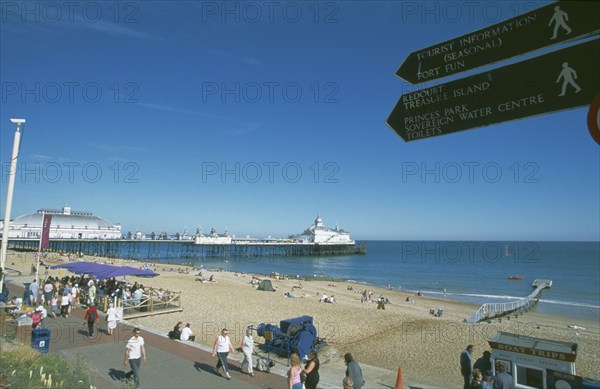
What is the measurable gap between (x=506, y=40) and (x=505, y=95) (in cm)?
41

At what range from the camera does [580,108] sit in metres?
2.49

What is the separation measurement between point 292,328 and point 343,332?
19.8ft

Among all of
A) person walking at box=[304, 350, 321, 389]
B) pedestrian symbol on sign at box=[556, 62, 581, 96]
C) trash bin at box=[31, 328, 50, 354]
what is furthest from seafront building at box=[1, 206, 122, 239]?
pedestrian symbol on sign at box=[556, 62, 581, 96]

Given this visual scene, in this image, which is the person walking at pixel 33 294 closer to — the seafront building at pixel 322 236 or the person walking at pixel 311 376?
the person walking at pixel 311 376

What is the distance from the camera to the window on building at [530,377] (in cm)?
714

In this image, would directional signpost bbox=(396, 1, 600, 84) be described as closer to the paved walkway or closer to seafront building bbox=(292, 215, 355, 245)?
the paved walkway

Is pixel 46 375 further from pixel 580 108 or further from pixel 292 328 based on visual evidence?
pixel 580 108

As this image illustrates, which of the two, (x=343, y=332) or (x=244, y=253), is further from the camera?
(x=244, y=253)

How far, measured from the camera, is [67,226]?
351 ft

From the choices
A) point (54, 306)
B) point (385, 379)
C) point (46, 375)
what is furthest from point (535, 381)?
point (54, 306)

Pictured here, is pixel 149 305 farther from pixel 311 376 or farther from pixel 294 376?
pixel 294 376

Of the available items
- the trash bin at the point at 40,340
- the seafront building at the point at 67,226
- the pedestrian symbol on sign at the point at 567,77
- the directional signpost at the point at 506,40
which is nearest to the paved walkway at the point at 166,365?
the trash bin at the point at 40,340

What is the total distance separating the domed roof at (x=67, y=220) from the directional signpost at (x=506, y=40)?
387 feet

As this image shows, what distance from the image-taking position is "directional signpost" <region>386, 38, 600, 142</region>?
2.50m
